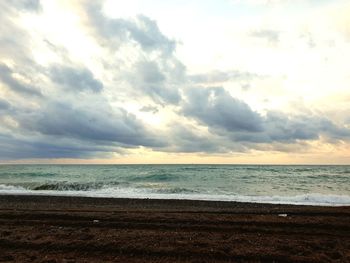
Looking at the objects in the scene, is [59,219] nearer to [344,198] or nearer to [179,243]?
[179,243]

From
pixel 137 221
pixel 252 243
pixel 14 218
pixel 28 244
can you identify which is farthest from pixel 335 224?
pixel 14 218

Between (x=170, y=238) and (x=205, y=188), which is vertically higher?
(x=170, y=238)

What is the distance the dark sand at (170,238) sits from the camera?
7.22 m

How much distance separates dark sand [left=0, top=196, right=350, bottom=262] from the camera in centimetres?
722

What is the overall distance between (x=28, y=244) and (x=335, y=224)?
→ 9.28m

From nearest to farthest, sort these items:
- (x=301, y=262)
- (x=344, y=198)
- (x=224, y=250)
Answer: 1. (x=301, y=262)
2. (x=224, y=250)
3. (x=344, y=198)

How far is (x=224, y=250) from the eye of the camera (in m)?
7.61

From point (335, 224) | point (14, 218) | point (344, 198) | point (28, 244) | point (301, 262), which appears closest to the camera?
point (301, 262)

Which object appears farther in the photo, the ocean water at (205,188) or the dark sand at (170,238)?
the ocean water at (205,188)

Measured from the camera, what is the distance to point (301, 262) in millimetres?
6844

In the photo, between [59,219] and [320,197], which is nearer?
[59,219]

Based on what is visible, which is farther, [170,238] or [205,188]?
[205,188]

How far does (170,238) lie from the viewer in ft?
28.4

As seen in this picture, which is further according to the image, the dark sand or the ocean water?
the ocean water
